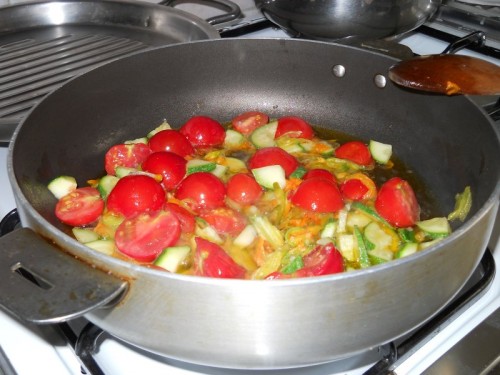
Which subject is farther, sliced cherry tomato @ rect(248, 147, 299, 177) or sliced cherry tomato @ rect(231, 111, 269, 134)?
sliced cherry tomato @ rect(231, 111, 269, 134)

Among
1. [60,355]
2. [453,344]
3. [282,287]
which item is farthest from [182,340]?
[453,344]

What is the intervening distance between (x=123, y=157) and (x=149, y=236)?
304 mm

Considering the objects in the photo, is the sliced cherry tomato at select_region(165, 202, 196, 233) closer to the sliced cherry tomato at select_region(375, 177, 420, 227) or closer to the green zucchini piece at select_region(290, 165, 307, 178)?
the green zucchini piece at select_region(290, 165, 307, 178)

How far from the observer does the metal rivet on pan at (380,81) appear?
1.22m

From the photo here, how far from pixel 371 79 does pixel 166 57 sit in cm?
43

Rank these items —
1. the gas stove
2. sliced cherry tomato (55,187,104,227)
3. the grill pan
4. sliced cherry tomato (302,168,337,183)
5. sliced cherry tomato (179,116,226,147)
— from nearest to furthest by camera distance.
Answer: the gas stove → sliced cherry tomato (55,187,104,227) → sliced cherry tomato (302,168,337,183) → sliced cherry tomato (179,116,226,147) → the grill pan

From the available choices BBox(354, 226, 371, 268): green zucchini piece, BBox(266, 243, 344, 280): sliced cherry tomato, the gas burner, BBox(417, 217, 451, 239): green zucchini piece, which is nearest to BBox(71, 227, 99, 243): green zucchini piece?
BBox(266, 243, 344, 280): sliced cherry tomato

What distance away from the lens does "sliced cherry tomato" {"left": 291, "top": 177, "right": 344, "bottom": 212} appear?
1077mm

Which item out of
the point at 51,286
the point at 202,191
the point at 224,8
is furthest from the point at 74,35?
the point at 51,286

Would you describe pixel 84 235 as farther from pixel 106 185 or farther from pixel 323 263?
pixel 323 263

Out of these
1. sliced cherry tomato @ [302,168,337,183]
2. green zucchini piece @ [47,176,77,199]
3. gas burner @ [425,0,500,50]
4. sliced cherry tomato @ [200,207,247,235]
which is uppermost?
gas burner @ [425,0,500,50]

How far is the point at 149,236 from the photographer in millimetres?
935

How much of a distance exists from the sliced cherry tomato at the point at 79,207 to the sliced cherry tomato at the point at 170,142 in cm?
18

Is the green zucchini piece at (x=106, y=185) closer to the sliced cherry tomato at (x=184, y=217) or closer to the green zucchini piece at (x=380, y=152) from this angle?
the sliced cherry tomato at (x=184, y=217)
